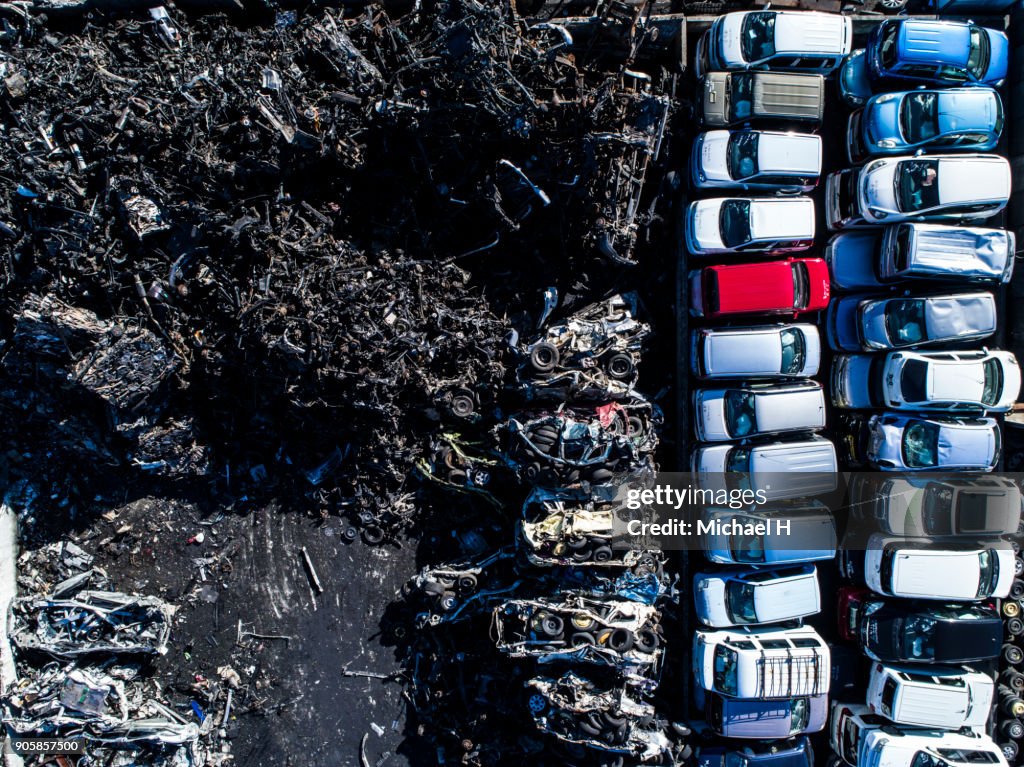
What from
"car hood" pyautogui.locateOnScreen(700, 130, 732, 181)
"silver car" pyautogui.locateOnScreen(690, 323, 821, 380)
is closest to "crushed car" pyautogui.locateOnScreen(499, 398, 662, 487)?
"silver car" pyautogui.locateOnScreen(690, 323, 821, 380)

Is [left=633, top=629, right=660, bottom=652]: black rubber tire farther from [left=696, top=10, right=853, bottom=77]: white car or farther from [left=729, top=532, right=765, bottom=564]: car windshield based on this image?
[left=696, top=10, right=853, bottom=77]: white car

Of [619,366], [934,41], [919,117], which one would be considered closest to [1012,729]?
[619,366]

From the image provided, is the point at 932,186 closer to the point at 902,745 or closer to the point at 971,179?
the point at 971,179

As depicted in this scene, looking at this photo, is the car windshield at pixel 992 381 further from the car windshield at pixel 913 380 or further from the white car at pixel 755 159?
the white car at pixel 755 159

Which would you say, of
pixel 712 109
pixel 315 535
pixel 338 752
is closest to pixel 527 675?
pixel 338 752

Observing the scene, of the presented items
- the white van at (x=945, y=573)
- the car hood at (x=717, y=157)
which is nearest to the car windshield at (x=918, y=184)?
the car hood at (x=717, y=157)

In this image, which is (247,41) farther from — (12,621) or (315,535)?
(12,621)
